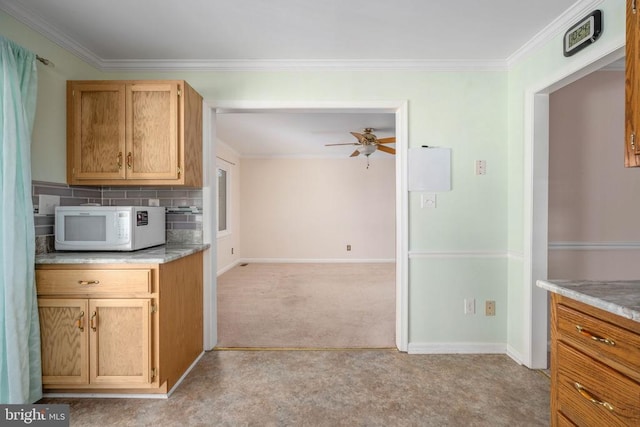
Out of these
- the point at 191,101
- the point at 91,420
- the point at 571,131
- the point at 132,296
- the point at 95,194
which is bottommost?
the point at 91,420

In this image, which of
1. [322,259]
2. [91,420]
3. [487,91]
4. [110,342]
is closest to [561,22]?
[487,91]

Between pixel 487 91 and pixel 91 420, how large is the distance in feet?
12.0

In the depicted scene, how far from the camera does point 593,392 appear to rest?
1194 mm

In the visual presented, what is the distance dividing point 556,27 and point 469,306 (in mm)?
2135

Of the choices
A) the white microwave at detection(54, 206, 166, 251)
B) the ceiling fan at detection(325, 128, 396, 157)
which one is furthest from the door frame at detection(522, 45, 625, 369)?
the white microwave at detection(54, 206, 166, 251)

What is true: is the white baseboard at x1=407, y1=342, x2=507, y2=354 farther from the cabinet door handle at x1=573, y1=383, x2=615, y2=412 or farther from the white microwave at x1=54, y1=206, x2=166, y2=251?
the white microwave at x1=54, y1=206, x2=166, y2=251

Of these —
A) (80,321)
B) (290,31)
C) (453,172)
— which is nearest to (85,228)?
(80,321)

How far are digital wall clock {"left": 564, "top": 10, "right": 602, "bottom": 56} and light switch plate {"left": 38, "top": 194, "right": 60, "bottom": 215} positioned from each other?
3.62 m

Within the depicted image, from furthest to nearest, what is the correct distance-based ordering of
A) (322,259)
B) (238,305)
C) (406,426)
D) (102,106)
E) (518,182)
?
(322,259)
(238,305)
(518,182)
(102,106)
(406,426)

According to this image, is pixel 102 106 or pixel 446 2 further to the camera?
pixel 102 106

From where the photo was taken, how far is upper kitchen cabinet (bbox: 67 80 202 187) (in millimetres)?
2346

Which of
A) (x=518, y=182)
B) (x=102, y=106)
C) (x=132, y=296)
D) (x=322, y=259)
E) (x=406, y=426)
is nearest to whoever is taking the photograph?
(x=406, y=426)

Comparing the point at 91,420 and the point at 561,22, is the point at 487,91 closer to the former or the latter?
the point at 561,22

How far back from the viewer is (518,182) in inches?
101
